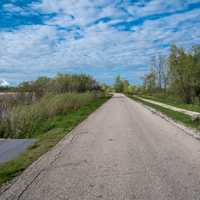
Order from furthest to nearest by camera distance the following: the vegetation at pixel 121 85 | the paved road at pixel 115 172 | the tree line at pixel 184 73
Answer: the vegetation at pixel 121 85 → the tree line at pixel 184 73 → the paved road at pixel 115 172

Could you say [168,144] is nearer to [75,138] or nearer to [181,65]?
[75,138]

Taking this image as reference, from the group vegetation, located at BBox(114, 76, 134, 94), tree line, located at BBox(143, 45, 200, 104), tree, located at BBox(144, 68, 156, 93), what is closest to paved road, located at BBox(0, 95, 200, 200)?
tree line, located at BBox(143, 45, 200, 104)

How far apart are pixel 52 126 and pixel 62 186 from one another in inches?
357

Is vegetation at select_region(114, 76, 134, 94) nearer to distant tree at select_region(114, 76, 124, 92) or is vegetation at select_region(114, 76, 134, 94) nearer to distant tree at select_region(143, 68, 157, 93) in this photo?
distant tree at select_region(114, 76, 124, 92)

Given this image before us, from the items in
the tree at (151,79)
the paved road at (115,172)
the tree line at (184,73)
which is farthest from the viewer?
the tree at (151,79)

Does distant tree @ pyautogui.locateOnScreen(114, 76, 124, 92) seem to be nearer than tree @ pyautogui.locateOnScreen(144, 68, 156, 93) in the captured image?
No

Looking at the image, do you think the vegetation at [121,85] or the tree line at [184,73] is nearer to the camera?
the tree line at [184,73]

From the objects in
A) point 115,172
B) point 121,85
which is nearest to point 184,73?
point 115,172

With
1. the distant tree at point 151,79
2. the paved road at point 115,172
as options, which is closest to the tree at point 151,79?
the distant tree at point 151,79

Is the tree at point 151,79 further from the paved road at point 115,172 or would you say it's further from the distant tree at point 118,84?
the distant tree at point 118,84

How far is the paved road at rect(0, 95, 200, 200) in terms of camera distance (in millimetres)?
4352

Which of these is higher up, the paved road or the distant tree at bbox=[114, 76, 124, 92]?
the distant tree at bbox=[114, 76, 124, 92]

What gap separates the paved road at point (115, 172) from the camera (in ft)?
14.3

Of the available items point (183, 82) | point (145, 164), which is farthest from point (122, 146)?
point (183, 82)
